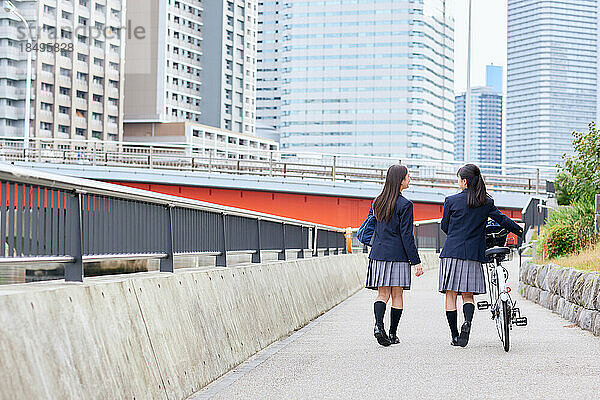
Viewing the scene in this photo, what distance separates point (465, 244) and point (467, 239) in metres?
0.06

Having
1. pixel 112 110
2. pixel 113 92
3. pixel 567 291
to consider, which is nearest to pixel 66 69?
pixel 113 92

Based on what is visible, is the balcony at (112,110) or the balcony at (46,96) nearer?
the balcony at (46,96)

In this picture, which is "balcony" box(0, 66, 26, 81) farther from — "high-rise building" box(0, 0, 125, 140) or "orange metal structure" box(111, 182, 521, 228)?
"orange metal structure" box(111, 182, 521, 228)

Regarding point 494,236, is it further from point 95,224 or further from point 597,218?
point 597,218

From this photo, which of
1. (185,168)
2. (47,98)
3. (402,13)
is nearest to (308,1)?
(402,13)

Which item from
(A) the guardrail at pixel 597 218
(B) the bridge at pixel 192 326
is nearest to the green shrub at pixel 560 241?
(A) the guardrail at pixel 597 218

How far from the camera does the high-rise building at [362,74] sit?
18062 cm

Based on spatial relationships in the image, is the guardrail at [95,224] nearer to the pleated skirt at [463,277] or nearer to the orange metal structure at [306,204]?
the pleated skirt at [463,277]

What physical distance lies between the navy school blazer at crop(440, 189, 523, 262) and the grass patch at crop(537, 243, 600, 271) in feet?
10.4

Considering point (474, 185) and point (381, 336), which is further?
point (381, 336)

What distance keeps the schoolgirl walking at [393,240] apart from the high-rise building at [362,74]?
169625 millimetres

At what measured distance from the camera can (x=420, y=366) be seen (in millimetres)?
8891

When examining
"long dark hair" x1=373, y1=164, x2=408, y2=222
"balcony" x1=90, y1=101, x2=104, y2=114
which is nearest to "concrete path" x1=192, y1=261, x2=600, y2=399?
"long dark hair" x1=373, y1=164, x2=408, y2=222

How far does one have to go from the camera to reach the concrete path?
7465mm
